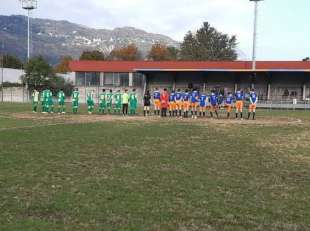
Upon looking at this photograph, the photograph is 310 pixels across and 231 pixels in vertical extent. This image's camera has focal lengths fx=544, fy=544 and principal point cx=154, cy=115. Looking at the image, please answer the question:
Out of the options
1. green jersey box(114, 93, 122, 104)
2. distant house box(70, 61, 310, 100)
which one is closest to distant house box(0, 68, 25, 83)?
distant house box(70, 61, 310, 100)

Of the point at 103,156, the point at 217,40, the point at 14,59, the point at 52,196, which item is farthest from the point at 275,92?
the point at 14,59

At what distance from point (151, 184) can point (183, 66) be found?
65728mm

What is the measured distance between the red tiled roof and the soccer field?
2147 inches

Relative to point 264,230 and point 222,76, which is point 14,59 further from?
point 264,230

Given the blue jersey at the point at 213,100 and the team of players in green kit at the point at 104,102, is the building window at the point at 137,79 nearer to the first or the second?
the team of players in green kit at the point at 104,102

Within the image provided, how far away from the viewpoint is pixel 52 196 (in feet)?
30.8

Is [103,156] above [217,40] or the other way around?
the other way around

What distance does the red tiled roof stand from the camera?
72.3 metres

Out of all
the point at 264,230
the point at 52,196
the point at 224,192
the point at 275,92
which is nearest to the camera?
the point at 264,230

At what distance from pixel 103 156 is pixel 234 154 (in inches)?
152

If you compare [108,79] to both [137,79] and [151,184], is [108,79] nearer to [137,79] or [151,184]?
[137,79]

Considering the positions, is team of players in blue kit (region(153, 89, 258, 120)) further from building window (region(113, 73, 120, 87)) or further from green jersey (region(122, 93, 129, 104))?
building window (region(113, 73, 120, 87))

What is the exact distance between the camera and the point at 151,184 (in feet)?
35.0

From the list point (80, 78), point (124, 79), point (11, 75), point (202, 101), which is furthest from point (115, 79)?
point (202, 101)
